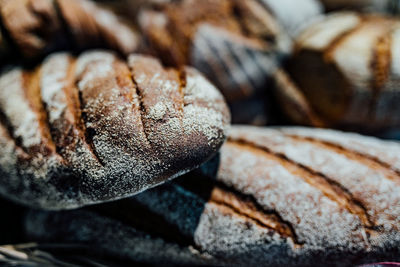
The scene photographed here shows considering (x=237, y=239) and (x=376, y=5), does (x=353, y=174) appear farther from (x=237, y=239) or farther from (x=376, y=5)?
(x=376, y=5)

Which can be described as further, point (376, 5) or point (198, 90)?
point (376, 5)

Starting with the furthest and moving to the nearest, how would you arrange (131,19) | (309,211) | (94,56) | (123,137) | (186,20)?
(131,19) < (186,20) < (94,56) < (309,211) < (123,137)

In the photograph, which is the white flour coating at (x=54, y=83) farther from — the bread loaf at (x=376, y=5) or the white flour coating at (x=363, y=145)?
the bread loaf at (x=376, y=5)

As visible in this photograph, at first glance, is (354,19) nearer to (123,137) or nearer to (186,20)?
(186,20)

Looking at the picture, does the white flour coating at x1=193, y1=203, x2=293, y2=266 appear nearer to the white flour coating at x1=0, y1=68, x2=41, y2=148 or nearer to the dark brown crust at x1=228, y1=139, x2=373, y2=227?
the dark brown crust at x1=228, y1=139, x2=373, y2=227

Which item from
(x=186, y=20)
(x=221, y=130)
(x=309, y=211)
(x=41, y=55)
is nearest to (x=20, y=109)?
(x=41, y=55)

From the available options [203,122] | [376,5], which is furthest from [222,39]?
[376,5]
